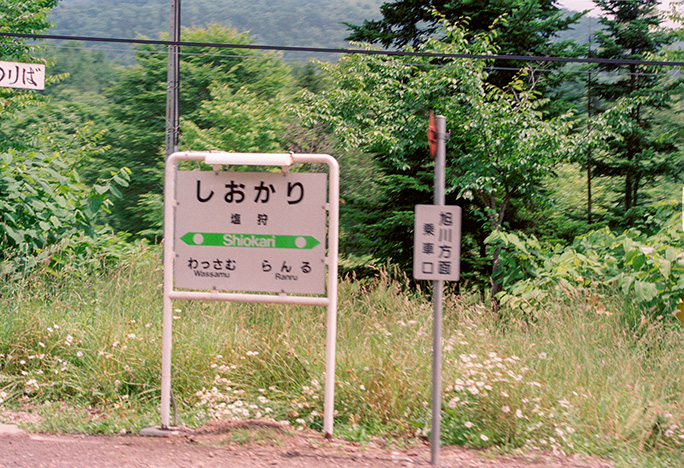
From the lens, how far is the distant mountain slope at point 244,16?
277 ft

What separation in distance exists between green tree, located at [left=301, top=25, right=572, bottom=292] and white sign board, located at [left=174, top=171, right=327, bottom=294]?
336 inches

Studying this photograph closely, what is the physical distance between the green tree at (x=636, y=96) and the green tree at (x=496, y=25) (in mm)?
2383

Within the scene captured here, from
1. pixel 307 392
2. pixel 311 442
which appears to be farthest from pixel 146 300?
pixel 311 442

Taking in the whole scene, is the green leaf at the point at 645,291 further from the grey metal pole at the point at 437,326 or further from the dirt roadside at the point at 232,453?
the grey metal pole at the point at 437,326

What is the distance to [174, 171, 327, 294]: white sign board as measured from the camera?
4.61 meters

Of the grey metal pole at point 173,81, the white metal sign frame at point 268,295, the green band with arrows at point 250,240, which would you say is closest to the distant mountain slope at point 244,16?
the grey metal pole at point 173,81

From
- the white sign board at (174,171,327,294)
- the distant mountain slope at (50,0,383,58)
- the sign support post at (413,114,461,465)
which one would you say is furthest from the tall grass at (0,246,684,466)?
the distant mountain slope at (50,0,383,58)

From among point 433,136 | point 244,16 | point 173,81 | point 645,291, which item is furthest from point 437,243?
point 244,16

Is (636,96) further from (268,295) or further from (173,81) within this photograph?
(268,295)

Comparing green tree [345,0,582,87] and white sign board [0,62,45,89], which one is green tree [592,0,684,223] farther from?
white sign board [0,62,45,89]

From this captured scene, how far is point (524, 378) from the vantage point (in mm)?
4820

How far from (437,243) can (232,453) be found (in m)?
1.99

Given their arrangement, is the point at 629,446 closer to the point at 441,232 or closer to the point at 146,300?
the point at 441,232

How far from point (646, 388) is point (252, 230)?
3431 mm
